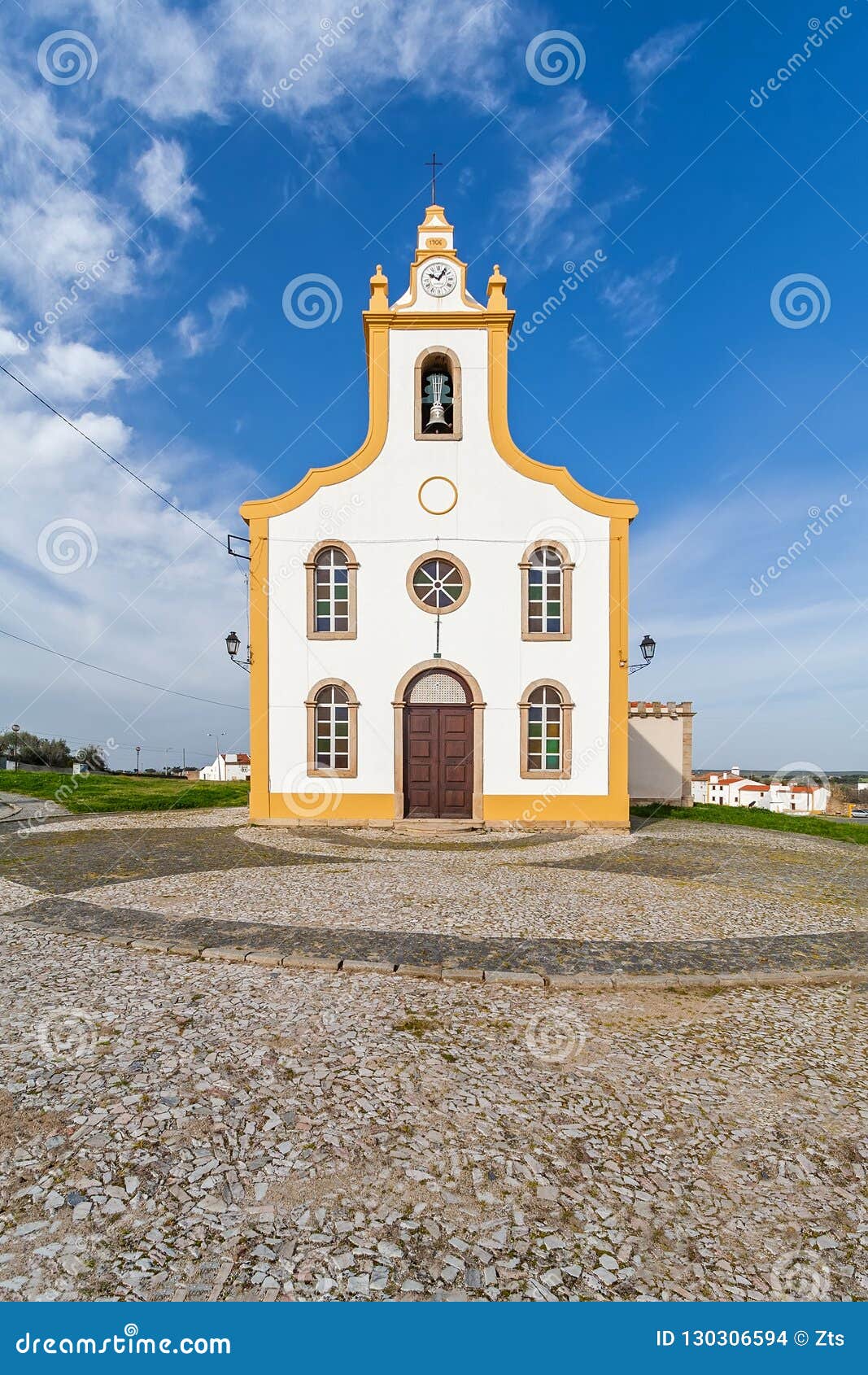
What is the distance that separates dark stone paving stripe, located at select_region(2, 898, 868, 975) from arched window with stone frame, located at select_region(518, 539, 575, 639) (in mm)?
9624

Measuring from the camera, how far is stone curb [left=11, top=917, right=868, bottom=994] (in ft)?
16.6

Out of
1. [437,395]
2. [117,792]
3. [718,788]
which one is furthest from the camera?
[718,788]

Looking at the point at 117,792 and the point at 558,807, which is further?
the point at 117,792

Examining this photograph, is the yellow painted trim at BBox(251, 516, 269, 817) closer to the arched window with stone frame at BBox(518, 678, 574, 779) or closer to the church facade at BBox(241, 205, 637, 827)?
the church facade at BBox(241, 205, 637, 827)

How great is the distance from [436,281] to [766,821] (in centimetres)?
1627

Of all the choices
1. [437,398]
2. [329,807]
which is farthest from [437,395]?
[329,807]

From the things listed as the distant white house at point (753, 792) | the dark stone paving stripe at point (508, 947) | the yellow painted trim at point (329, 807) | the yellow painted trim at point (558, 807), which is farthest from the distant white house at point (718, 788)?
the dark stone paving stripe at point (508, 947)

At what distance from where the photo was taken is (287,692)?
49.7ft

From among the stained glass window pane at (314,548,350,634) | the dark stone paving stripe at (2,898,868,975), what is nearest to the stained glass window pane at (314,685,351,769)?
the stained glass window pane at (314,548,350,634)

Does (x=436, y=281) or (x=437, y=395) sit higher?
(x=436, y=281)

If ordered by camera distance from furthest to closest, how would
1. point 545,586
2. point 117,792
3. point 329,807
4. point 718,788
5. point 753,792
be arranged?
1. point 718,788
2. point 753,792
3. point 117,792
4. point 545,586
5. point 329,807

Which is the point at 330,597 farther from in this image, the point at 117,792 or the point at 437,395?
the point at 117,792

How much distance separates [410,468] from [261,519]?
12.1 ft

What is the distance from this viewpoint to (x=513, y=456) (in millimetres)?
15492
